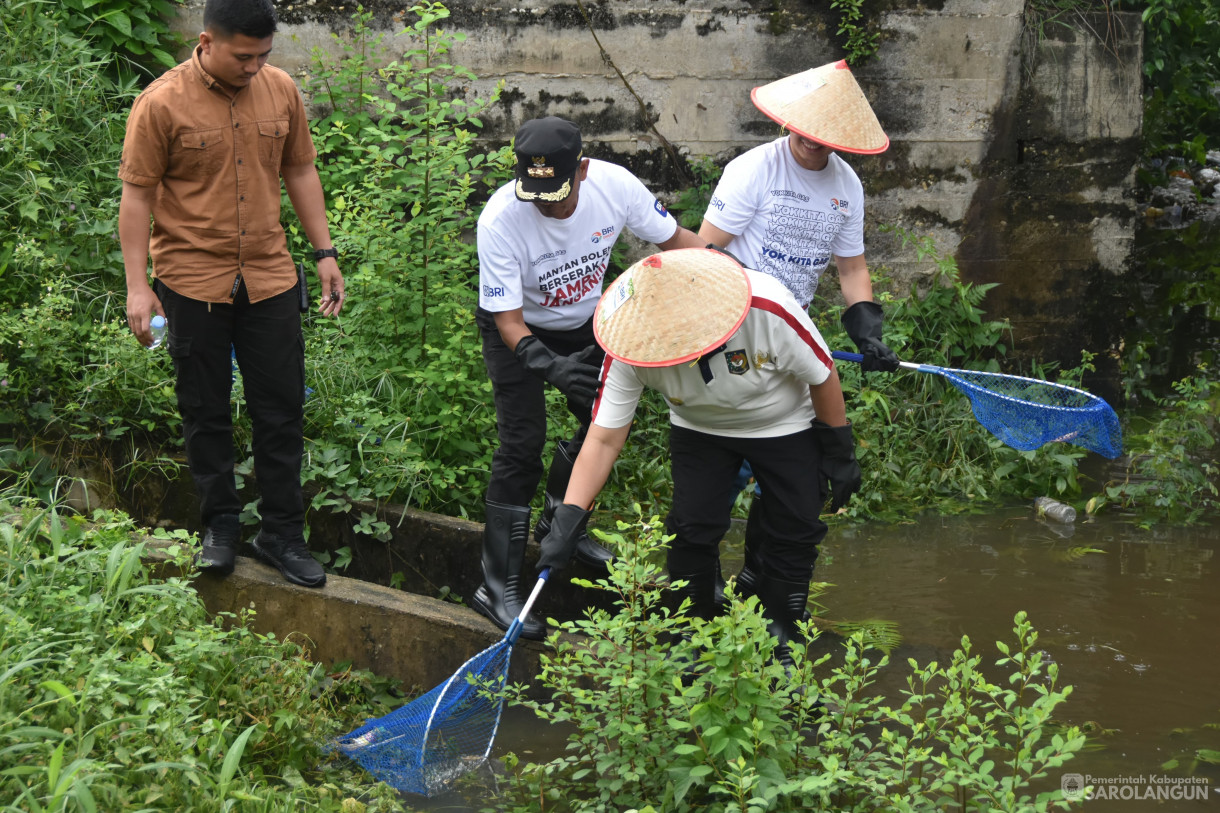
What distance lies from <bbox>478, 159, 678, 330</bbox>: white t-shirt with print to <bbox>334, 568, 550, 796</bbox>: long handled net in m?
1.11

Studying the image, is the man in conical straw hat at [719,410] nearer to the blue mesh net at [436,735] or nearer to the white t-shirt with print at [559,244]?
the blue mesh net at [436,735]

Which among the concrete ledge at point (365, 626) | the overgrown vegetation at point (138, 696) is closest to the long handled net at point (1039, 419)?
the concrete ledge at point (365, 626)

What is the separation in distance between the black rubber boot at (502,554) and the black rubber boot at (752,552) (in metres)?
0.84

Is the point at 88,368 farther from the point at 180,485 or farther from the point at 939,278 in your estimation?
the point at 939,278

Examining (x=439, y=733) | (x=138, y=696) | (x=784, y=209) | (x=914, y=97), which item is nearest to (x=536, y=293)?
(x=784, y=209)

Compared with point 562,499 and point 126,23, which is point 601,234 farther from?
point 126,23

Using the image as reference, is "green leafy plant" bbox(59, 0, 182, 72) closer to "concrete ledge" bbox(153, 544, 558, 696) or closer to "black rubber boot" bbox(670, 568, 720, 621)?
"concrete ledge" bbox(153, 544, 558, 696)

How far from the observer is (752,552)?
428cm

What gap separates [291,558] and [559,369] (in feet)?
4.08

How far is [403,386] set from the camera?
203 inches

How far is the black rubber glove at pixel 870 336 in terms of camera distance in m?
4.28

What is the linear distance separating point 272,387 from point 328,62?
2.90m

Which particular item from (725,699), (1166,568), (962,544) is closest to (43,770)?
(725,699)
